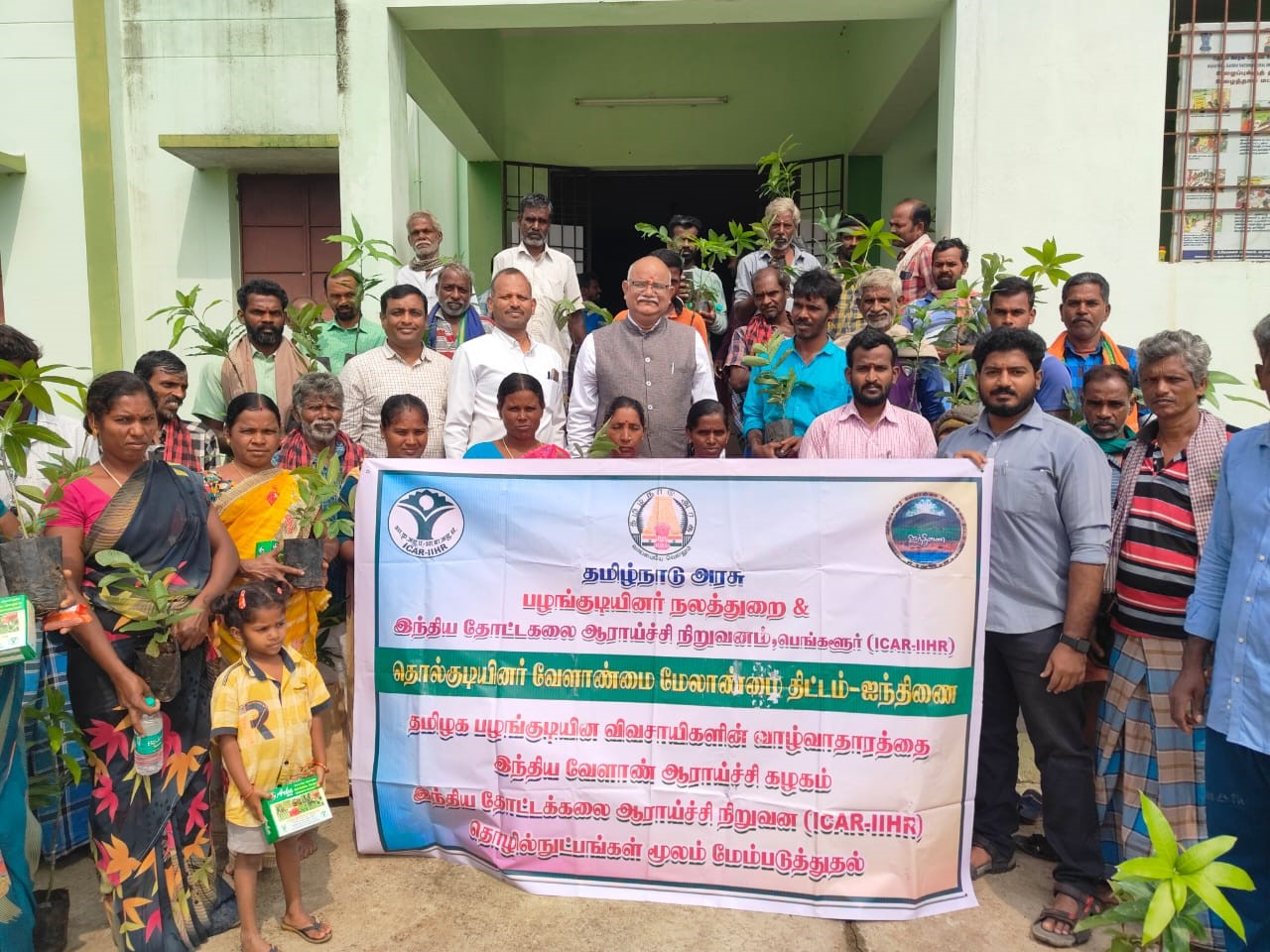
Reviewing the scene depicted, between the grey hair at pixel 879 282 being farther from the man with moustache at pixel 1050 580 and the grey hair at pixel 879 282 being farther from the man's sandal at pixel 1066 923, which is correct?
the man's sandal at pixel 1066 923

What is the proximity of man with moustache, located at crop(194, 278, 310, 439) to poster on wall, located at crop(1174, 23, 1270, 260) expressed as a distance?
19.2 feet

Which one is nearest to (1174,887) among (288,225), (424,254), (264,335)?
(264,335)

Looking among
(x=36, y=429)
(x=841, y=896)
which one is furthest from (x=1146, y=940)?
(x=36, y=429)

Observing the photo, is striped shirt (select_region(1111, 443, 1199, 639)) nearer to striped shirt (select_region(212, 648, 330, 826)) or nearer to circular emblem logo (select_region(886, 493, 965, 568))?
circular emblem logo (select_region(886, 493, 965, 568))

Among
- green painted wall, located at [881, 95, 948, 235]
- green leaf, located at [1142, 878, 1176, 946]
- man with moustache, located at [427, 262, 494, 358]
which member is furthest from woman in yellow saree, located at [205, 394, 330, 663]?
green painted wall, located at [881, 95, 948, 235]

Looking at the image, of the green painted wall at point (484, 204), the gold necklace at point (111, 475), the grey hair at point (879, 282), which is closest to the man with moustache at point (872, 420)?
the grey hair at point (879, 282)

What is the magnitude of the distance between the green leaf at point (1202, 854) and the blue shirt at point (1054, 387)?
2.26 meters

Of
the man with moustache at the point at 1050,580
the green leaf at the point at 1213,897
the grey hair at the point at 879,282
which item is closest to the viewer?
the green leaf at the point at 1213,897

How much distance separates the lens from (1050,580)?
124 inches

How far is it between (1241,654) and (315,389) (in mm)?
3471

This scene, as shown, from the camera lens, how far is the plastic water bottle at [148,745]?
2.91 m

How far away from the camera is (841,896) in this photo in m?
3.12

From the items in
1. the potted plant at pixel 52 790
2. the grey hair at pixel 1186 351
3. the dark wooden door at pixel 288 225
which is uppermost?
the dark wooden door at pixel 288 225

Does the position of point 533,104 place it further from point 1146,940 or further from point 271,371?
point 1146,940
